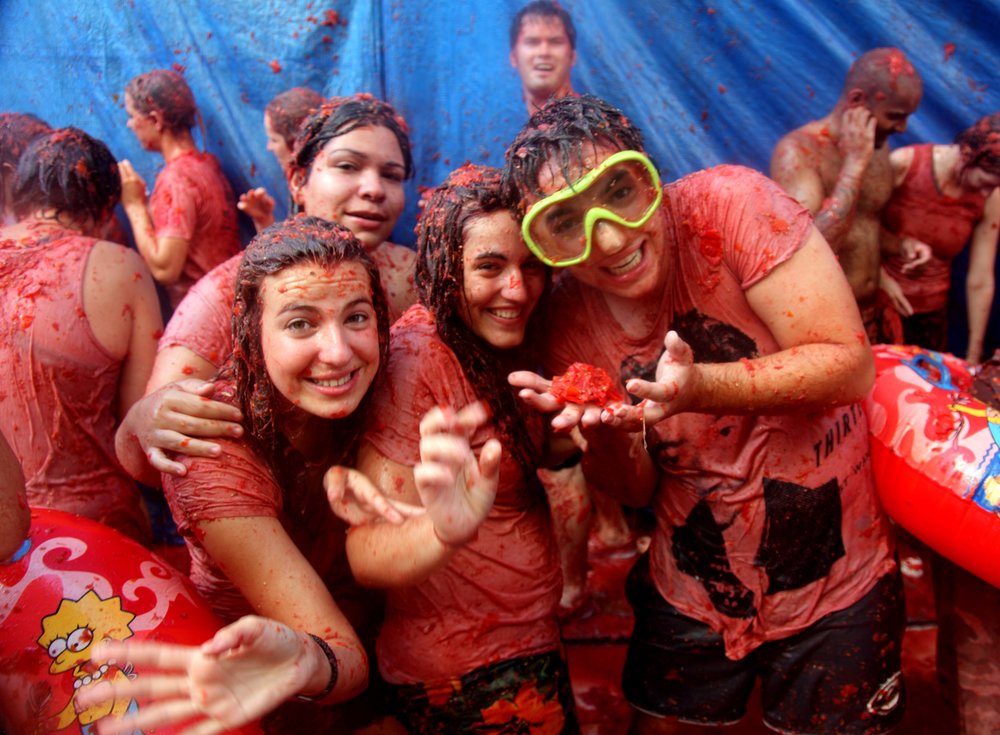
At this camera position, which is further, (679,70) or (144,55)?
(144,55)

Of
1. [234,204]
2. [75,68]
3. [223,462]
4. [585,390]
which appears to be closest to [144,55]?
[75,68]

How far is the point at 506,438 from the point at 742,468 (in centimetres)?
72

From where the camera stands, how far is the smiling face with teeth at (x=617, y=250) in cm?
222

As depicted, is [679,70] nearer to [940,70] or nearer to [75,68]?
[940,70]

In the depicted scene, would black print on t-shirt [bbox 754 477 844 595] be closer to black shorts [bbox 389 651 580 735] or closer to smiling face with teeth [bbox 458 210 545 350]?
black shorts [bbox 389 651 580 735]

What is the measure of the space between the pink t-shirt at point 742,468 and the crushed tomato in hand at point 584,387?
30 cm

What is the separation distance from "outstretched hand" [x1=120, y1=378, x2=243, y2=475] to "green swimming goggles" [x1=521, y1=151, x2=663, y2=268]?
3.21ft

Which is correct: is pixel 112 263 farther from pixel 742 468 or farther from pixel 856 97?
pixel 856 97

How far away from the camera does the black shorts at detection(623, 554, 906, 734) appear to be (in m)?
2.40

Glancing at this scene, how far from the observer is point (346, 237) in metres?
2.27

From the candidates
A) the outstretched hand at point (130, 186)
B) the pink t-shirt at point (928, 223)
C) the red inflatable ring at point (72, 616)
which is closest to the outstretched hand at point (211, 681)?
the red inflatable ring at point (72, 616)

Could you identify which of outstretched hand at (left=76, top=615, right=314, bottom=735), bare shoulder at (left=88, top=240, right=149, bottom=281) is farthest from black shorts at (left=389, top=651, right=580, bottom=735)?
bare shoulder at (left=88, top=240, right=149, bottom=281)

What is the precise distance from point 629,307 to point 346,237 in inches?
34.4

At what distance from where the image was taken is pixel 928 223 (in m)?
4.20
